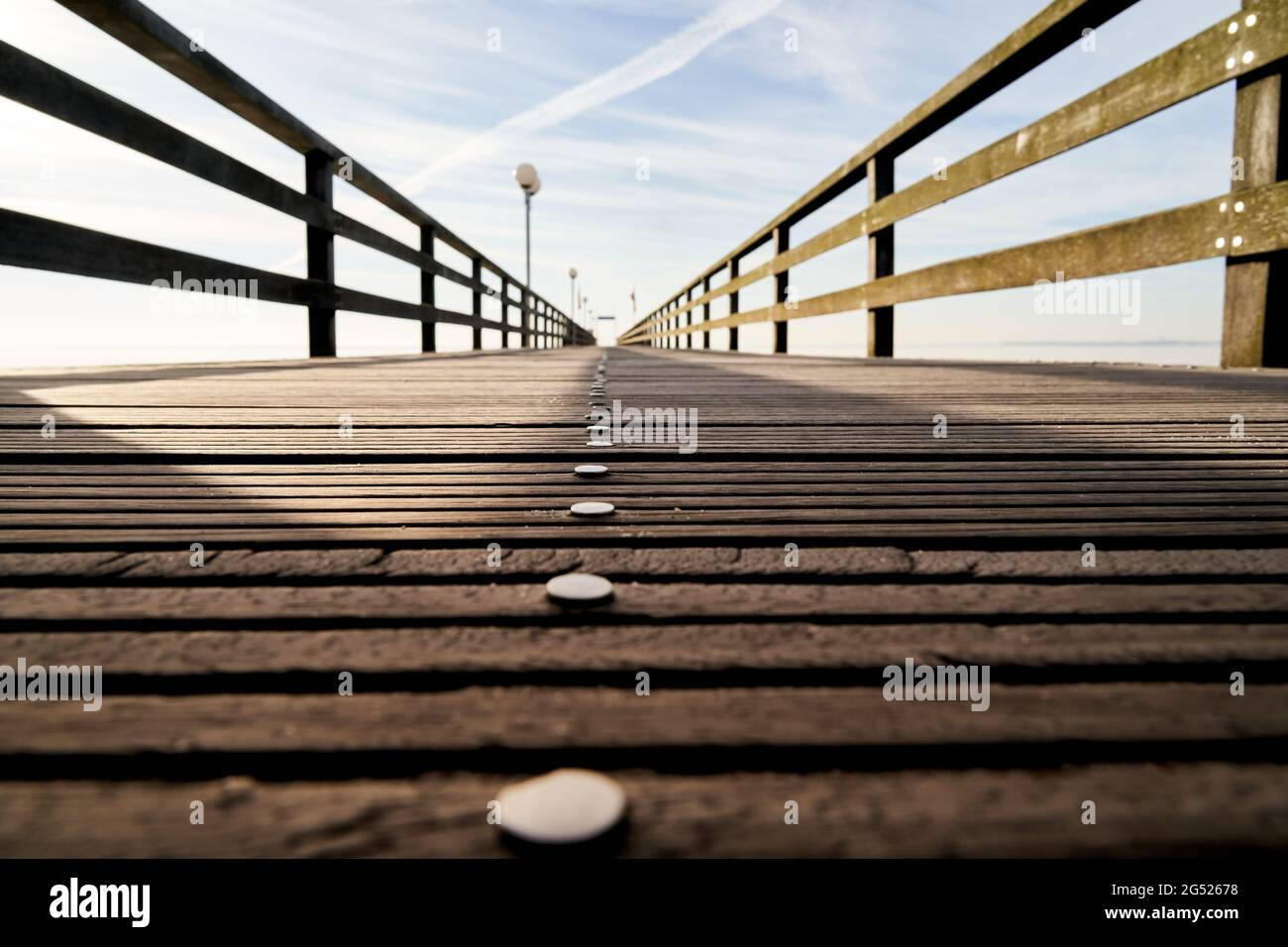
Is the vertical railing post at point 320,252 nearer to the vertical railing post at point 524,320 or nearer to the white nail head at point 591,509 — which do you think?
the white nail head at point 591,509

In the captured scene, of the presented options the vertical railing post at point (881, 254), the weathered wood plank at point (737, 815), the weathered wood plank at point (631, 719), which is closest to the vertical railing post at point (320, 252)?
the vertical railing post at point (881, 254)

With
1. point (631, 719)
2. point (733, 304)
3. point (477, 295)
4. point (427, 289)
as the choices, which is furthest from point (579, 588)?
point (733, 304)

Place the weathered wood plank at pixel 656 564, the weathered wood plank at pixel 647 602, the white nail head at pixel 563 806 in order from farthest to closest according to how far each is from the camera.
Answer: the weathered wood plank at pixel 656 564 < the weathered wood plank at pixel 647 602 < the white nail head at pixel 563 806

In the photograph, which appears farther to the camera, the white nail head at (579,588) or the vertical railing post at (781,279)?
the vertical railing post at (781,279)

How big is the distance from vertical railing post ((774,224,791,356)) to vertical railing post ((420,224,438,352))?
3.34m

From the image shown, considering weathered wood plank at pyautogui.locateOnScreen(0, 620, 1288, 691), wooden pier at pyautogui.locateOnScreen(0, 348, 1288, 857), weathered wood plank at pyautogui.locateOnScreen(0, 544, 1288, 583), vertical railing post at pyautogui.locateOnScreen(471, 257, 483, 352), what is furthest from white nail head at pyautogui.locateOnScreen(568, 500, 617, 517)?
vertical railing post at pyautogui.locateOnScreen(471, 257, 483, 352)

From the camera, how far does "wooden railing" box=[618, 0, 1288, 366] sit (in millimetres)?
2627

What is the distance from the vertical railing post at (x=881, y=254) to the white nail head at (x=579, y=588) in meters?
4.76

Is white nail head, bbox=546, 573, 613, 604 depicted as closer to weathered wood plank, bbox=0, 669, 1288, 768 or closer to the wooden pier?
the wooden pier

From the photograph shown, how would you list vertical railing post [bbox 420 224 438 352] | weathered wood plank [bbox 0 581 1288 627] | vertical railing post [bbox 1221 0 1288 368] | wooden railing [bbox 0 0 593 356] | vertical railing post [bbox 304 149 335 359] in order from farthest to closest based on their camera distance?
1. vertical railing post [bbox 420 224 438 352]
2. vertical railing post [bbox 304 149 335 359]
3. wooden railing [bbox 0 0 593 356]
4. vertical railing post [bbox 1221 0 1288 368]
5. weathered wood plank [bbox 0 581 1288 627]

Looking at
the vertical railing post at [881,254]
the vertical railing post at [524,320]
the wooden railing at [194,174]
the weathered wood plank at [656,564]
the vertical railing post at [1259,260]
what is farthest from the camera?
the vertical railing post at [524,320]

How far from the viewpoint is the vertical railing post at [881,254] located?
5.23 meters

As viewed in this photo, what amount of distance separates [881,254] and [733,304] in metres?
5.06

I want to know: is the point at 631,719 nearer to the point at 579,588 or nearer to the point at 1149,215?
the point at 579,588
